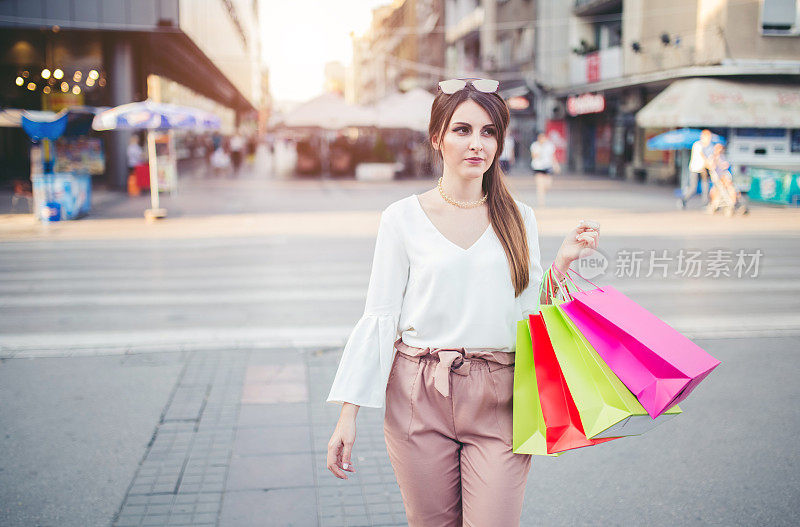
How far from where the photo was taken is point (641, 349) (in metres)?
1.92

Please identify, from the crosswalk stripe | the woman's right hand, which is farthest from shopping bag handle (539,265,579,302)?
the crosswalk stripe

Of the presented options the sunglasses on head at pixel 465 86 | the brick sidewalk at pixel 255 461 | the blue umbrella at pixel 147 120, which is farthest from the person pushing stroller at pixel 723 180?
the sunglasses on head at pixel 465 86

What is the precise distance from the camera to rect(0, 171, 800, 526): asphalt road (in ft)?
12.5

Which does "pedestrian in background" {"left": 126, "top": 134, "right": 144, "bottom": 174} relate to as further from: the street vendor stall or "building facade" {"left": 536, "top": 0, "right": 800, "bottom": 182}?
"building facade" {"left": 536, "top": 0, "right": 800, "bottom": 182}

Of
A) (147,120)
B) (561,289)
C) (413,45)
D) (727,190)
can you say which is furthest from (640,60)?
(413,45)

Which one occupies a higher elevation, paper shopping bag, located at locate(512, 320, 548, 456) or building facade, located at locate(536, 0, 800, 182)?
building facade, located at locate(536, 0, 800, 182)

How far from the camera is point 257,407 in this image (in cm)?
505

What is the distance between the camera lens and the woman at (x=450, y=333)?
2203 mm

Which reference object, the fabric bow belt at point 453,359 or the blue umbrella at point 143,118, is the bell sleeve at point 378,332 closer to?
the fabric bow belt at point 453,359

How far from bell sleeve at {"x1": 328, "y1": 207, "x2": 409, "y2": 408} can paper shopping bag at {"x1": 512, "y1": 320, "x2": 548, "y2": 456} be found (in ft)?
1.29

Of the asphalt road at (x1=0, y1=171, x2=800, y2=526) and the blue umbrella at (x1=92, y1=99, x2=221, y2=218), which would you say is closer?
the asphalt road at (x1=0, y1=171, x2=800, y2=526)

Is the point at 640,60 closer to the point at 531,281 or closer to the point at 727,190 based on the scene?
the point at 727,190

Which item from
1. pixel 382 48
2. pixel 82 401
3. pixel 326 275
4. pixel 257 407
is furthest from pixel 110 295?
pixel 382 48

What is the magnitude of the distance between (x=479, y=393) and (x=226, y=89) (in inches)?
2178
